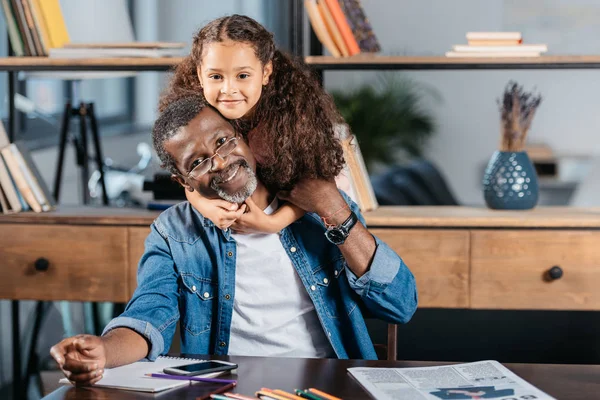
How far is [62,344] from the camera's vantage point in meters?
1.24

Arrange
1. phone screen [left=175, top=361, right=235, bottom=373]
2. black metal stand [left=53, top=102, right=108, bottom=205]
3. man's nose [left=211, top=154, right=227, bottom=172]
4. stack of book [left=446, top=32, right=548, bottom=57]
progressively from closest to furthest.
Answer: phone screen [left=175, top=361, right=235, bottom=373], man's nose [left=211, top=154, right=227, bottom=172], stack of book [left=446, top=32, right=548, bottom=57], black metal stand [left=53, top=102, right=108, bottom=205]

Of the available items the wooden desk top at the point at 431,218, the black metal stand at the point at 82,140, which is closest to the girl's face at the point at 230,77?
the wooden desk top at the point at 431,218

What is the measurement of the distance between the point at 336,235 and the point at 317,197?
0.09 meters

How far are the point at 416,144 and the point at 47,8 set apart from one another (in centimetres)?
310

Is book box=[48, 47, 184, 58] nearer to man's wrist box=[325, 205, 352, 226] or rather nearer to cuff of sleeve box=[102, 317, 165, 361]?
man's wrist box=[325, 205, 352, 226]

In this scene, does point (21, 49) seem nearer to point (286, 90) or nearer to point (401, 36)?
point (286, 90)

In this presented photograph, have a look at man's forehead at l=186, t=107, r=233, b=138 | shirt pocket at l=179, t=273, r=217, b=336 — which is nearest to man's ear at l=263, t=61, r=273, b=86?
man's forehead at l=186, t=107, r=233, b=138

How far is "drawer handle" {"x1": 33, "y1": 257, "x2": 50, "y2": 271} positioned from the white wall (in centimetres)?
309

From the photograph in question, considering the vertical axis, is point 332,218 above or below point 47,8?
below

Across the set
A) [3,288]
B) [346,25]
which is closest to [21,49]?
[3,288]

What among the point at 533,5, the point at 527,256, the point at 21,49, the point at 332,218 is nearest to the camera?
the point at 332,218

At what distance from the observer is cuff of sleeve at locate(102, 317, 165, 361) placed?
1.40m

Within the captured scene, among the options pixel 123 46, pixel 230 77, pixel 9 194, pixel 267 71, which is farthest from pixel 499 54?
pixel 9 194

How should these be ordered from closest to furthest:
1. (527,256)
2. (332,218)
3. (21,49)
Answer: (332,218), (527,256), (21,49)
